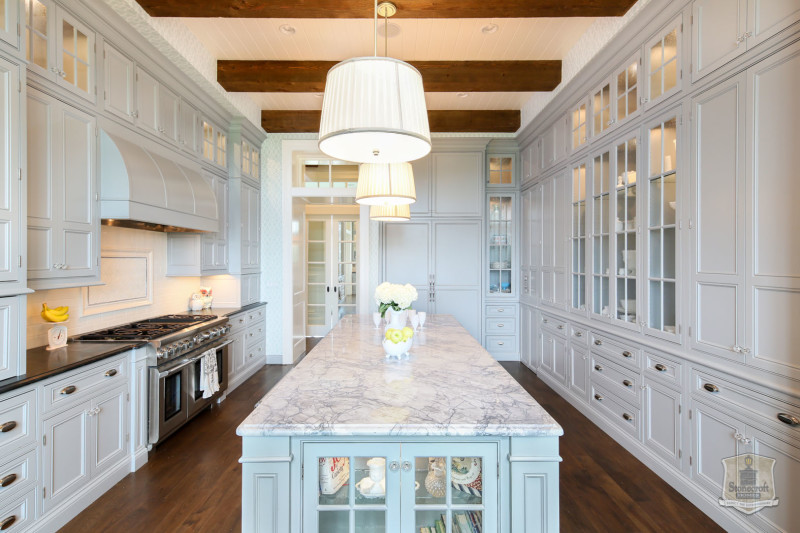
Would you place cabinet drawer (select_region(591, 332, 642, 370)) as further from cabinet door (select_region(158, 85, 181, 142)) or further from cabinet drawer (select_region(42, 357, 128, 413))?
cabinet door (select_region(158, 85, 181, 142))

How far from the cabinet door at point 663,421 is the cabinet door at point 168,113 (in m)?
4.28

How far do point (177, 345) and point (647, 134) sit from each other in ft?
12.4

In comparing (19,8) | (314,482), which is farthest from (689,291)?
(19,8)

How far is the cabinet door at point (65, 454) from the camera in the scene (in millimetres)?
2041

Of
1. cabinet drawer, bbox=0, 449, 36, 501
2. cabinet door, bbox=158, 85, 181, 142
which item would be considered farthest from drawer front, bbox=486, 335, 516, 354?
cabinet drawer, bbox=0, 449, 36, 501

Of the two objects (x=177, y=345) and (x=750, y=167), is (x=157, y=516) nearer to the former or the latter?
(x=177, y=345)

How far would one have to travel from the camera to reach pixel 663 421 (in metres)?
2.61

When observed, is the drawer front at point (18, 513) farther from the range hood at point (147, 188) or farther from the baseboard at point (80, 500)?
the range hood at point (147, 188)

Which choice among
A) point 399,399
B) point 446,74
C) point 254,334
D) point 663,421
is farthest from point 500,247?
point 399,399

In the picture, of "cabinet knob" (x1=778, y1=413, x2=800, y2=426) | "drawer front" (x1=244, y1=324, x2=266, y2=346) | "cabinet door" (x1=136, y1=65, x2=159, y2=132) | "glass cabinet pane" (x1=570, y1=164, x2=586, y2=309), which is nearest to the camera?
"cabinet knob" (x1=778, y1=413, x2=800, y2=426)

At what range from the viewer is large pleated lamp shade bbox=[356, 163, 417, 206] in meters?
2.55

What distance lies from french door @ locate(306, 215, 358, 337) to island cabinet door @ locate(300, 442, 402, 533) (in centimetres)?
587

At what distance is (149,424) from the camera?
9.37ft

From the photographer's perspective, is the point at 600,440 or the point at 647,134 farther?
the point at 600,440
